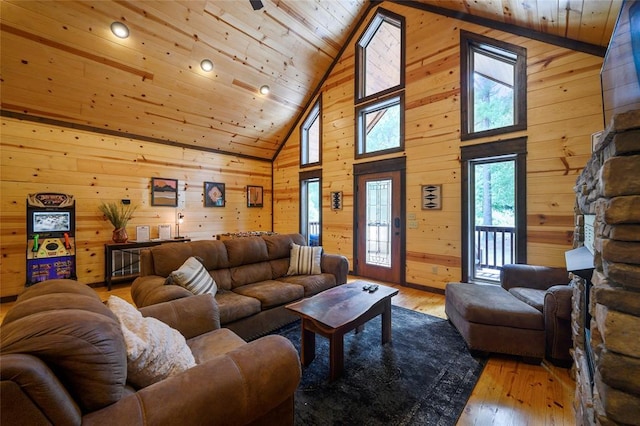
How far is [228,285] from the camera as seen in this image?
9.62 ft

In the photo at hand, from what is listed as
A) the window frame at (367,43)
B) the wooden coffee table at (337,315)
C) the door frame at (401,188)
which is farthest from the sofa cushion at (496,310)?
the window frame at (367,43)

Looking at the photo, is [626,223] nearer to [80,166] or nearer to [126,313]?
[126,313]

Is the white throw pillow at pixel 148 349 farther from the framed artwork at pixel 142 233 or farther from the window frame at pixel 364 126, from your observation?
the window frame at pixel 364 126

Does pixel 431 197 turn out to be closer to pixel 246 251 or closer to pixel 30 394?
pixel 246 251

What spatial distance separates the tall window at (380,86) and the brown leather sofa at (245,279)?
2538 millimetres

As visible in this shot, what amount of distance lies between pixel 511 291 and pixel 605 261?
1.87m

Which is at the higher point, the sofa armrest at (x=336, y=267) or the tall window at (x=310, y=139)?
the tall window at (x=310, y=139)

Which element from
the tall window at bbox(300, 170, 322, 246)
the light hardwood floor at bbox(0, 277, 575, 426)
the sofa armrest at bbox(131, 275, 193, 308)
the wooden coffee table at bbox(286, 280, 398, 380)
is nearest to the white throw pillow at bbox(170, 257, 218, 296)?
the sofa armrest at bbox(131, 275, 193, 308)

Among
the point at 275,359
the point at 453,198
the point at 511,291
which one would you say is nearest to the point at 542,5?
the point at 453,198

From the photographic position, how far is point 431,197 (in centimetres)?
408

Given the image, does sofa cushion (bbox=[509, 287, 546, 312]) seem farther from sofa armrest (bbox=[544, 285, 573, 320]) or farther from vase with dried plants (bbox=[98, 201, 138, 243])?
vase with dried plants (bbox=[98, 201, 138, 243])

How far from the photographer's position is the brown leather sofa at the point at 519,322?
209 centimetres

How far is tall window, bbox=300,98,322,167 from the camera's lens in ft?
19.6

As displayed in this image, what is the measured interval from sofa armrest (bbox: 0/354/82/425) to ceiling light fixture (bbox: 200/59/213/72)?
455 cm
